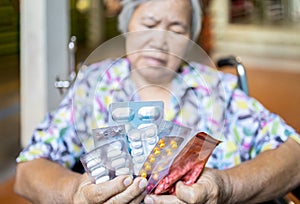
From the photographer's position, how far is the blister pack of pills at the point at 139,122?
2.58ft

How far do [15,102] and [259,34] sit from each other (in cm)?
556

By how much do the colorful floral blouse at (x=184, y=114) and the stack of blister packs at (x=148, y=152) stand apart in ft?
0.17

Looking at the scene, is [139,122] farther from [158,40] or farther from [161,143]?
[158,40]

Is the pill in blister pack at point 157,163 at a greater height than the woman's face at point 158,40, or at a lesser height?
lesser

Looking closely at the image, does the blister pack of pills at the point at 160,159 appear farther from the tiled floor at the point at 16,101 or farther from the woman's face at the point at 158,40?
the tiled floor at the point at 16,101

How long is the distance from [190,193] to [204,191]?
0.04 meters

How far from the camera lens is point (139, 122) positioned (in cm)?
82

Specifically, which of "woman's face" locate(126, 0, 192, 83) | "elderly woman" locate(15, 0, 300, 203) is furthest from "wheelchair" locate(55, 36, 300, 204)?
"woman's face" locate(126, 0, 192, 83)

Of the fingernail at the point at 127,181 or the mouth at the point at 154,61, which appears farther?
the mouth at the point at 154,61

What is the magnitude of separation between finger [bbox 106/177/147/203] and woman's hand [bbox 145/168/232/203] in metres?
0.02

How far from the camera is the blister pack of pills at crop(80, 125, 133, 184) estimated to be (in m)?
0.78

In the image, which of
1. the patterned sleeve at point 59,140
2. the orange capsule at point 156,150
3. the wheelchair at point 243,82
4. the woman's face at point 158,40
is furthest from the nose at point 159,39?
the wheelchair at point 243,82

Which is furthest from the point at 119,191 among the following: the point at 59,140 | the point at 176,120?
the point at 59,140

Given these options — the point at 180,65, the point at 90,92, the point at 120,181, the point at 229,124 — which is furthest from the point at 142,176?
Answer: the point at 229,124
